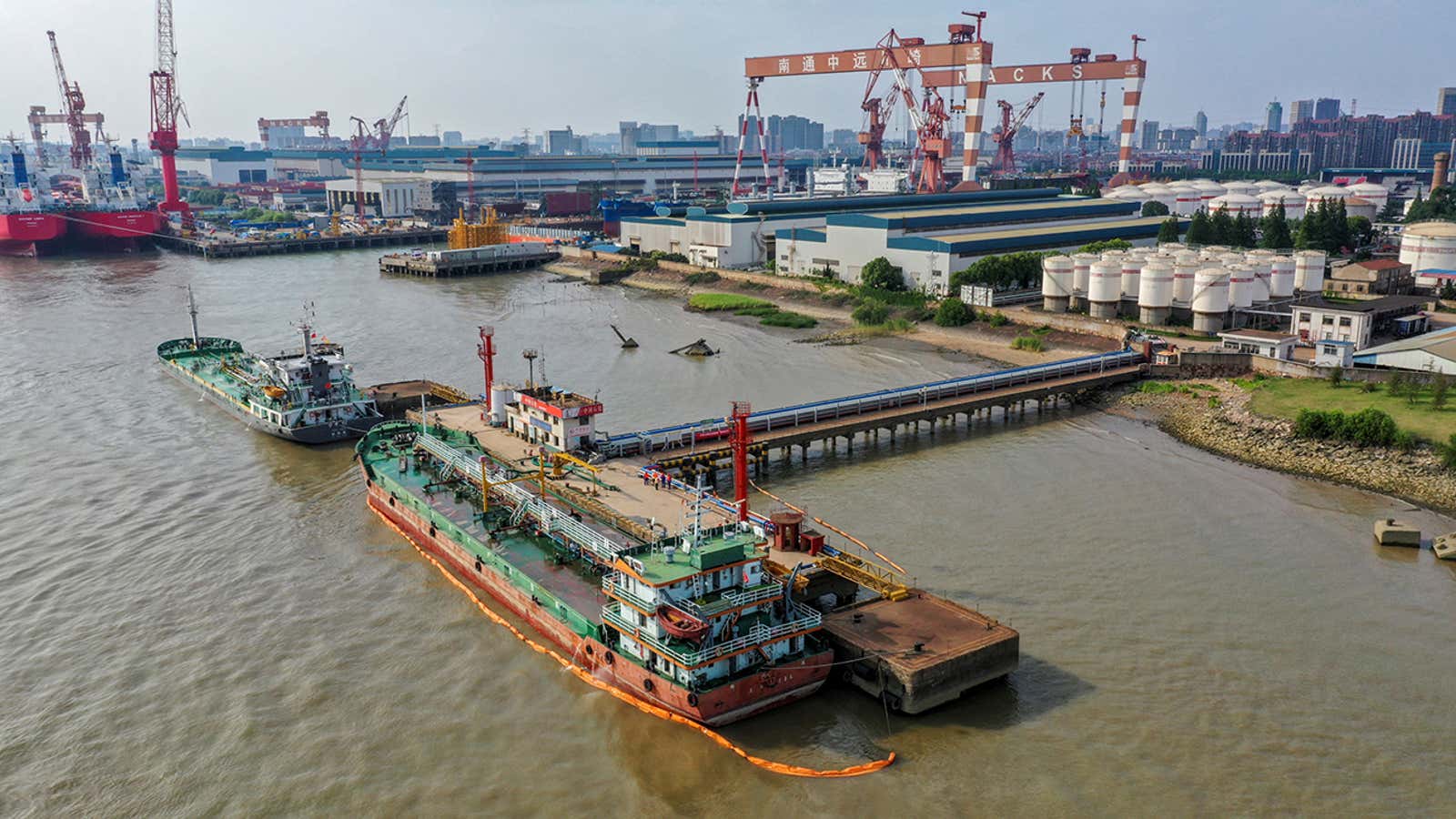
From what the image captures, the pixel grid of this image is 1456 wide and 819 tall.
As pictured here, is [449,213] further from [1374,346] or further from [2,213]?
[1374,346]

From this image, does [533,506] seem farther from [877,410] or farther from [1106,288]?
[1106,288]

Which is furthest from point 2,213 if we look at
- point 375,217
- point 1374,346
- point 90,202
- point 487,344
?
point 1374,346

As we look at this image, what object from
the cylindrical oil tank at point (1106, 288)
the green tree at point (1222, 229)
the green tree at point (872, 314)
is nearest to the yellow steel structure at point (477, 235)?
the green tree at point (872, 314)

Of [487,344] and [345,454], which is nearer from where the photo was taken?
[487,344]

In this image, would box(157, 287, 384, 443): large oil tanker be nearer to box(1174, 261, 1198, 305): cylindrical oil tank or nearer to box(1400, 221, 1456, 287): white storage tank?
box(1174, 261, 1198, 305): cylindrical oil tank

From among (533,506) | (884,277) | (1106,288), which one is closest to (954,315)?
(1106,288)

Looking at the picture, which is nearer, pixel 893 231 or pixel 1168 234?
pixel 893 231
